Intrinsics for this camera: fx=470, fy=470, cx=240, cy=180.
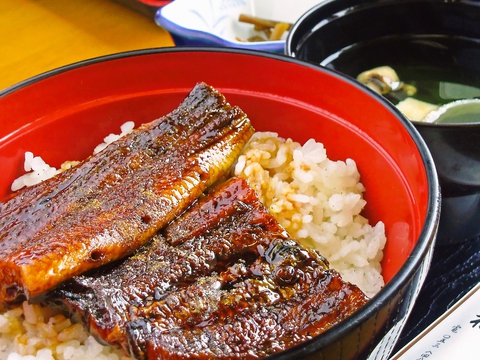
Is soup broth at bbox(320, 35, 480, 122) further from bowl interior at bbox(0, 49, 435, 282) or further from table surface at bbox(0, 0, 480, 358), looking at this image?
table surface at bbox(0, 0, 480, 358)

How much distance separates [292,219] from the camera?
141 centimetres

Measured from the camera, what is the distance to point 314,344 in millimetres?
831

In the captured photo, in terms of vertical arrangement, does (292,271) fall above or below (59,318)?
above

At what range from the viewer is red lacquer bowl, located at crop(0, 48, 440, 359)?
1346 millimetres

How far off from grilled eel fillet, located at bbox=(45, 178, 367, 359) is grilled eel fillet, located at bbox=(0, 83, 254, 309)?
0.19 ft

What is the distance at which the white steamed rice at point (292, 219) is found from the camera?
1175 mm

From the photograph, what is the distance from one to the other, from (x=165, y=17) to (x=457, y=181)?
1658 mm

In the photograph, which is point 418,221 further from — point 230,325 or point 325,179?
point 230,325

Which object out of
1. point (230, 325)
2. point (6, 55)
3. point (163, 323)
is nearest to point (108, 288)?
point (163, 323)

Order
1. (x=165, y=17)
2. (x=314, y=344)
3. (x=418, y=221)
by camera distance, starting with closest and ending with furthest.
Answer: (x=314, y=344) < (x=418, y=221) < (x=165, y=17)

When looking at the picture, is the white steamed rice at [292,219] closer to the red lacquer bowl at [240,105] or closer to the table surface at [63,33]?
the red lacquer bowl at [240,105]

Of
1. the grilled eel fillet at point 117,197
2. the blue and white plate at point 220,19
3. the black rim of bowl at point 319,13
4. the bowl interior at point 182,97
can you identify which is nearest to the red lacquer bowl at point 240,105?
the bowl interior at point 182,97

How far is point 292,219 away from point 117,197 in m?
0.51

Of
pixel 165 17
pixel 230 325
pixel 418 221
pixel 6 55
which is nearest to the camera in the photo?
pixel 230 325
